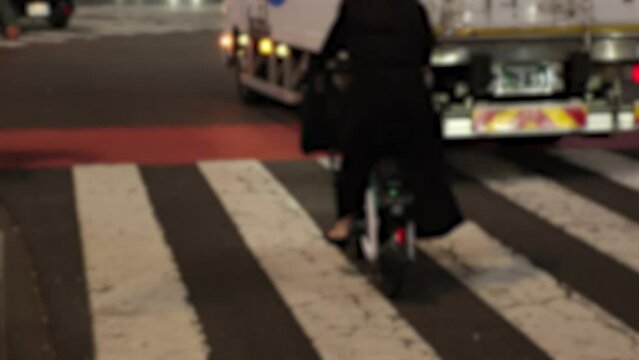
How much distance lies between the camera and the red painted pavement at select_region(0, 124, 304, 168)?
14039 millimetres

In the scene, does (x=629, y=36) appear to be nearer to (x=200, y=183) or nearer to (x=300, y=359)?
(x=200, y=183)

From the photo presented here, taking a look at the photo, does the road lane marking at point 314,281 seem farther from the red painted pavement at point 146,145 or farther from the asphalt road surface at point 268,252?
the red painted pavement at point 146,145

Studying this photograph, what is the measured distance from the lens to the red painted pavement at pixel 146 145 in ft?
46.1

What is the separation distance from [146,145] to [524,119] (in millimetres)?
3780

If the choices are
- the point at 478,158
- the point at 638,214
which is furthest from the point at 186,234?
the point at 478,158

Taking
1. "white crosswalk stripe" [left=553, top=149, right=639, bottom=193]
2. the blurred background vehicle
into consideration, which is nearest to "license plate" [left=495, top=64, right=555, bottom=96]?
"white crosswalk stripe" [left=553, top=149, right=639, bottom=193]

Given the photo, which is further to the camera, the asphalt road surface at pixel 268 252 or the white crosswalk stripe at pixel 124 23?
the white crosswalk stripe at pixel 124 23

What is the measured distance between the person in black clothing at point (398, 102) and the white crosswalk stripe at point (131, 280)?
1274 mm

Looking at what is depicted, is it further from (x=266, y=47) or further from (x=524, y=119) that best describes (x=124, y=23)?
(x=524, y=119)

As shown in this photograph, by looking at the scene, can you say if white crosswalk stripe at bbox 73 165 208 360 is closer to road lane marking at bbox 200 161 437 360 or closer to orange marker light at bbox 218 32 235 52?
road lane marking at bbox 200 161 437 360

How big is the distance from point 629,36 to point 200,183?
11.5 feet

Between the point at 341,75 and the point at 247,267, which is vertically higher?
the point at 341,75

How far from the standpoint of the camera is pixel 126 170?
13.4m

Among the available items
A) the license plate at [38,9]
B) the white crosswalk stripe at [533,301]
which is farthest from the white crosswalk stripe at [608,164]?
the license plate at [38,9]
